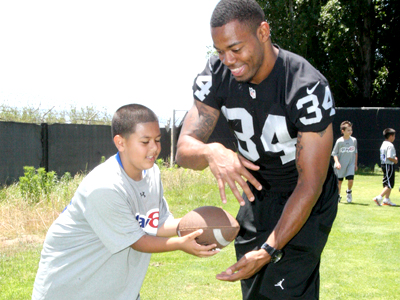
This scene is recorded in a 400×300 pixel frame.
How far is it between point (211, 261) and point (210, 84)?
10.8 feet

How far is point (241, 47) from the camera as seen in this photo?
2.73m

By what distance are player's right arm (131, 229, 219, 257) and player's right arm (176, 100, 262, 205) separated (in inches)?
16.7

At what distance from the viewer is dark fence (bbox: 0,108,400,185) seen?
35.5 feet

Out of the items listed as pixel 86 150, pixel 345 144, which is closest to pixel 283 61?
pixel 345 144

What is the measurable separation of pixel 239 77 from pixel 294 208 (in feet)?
2.91

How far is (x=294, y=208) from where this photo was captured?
8.91 feet

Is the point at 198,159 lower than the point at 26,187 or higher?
higher

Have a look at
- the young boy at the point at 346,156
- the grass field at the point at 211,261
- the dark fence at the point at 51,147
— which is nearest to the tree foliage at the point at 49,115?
the dark fence at the point at 51,147

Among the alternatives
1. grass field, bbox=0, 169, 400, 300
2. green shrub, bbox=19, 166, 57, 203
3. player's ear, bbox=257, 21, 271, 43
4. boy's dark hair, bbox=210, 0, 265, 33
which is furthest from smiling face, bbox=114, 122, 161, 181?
green shrub, bbox=19, 166, 57, 203

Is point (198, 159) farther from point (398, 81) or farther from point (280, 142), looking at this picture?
point (398, 81)

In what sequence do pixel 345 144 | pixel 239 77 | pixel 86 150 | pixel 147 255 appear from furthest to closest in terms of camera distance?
1. pixel 86 150
2. pixel 345 144
3. pixel 147 255
4. pixel 239 77

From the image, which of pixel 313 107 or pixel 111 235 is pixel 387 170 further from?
pixel 111 235

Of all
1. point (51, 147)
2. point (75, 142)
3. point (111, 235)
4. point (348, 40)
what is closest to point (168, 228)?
point (111, 235)

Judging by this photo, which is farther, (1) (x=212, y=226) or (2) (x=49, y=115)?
(2) (x=49, y=115)
